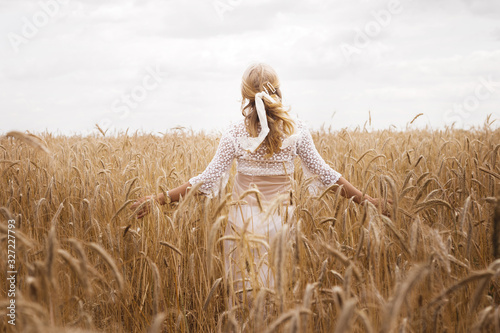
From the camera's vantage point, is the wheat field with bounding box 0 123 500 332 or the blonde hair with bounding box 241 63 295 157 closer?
the wheat field with bounding box 0 123 500 332

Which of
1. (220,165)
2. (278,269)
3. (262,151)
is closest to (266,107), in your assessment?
(262,151)

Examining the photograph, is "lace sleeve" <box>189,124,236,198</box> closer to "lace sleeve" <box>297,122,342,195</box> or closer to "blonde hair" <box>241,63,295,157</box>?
"blonde hair" <box>241,63,295,157</box>

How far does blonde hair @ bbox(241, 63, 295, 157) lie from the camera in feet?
7.34

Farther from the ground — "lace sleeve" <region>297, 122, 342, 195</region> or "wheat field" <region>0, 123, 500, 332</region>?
"lace sleeve" <region>297, 122, 342, 195</region>

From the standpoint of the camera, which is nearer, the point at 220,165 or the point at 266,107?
the point at 266,107

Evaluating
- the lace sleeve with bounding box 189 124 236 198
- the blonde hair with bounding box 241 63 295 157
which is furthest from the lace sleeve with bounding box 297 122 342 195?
the lace sleeve with bounding box 189 124 236 198

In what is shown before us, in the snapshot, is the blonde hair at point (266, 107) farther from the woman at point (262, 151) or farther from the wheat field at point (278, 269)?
the wheat field at point (278, 269)

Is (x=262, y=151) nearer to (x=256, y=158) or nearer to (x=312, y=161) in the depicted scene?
(x=256, y=158)

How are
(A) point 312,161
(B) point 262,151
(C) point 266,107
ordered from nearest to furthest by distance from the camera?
1. (C) point 266,107
2. (B) point 262,151
3. (A) point 312,161

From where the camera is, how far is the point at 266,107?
222 centimetres

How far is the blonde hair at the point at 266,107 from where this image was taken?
2.24 metres

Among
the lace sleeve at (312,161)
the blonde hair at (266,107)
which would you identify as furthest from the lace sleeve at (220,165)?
the lace sleeve at (312,161)

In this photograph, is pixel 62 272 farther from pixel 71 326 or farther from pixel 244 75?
pixel 244 75

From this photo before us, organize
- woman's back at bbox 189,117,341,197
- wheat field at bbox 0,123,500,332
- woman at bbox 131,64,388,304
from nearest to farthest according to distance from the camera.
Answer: wheat field at bbox 0,123,500,332 → woman at bbox 131,64,388,304 → woman's back at bbox 189,117,341,197
